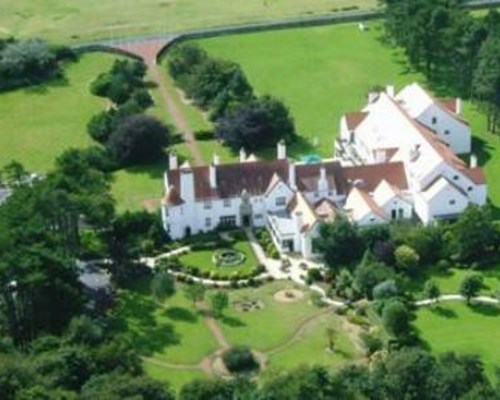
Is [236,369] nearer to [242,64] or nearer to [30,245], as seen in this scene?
[30,245]

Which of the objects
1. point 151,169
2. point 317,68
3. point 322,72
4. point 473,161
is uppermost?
point 317,68

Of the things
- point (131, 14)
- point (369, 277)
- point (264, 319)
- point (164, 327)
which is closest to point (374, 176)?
point (369, 277)

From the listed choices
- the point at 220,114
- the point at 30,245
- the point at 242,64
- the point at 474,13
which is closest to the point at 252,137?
the point at 220,114

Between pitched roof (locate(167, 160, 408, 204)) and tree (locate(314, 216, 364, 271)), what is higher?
pitched roof (locate(167, 160, 408, 204))

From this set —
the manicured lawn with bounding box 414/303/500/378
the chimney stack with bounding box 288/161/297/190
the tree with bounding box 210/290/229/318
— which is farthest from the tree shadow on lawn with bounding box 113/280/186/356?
the manicured lawn with bounding box 414/303/500/378

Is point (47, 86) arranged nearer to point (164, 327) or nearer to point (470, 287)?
point (164, 327)

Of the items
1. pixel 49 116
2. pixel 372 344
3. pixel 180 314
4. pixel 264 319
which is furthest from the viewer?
pixel 49 116

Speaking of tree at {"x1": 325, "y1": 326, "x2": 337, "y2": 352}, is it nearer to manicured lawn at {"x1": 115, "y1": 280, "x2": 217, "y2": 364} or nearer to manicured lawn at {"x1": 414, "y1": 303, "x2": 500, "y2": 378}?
manicured lawn at {"x1": 414, "y1": 303, "x2": 500, "y2": 378}
